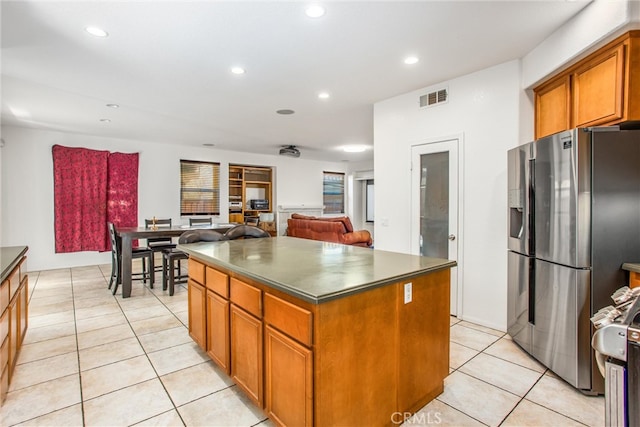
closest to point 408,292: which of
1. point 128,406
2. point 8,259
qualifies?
point 128,406

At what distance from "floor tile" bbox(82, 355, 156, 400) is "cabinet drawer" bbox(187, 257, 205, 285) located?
755mm

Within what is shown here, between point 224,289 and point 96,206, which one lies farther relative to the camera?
point 96,206

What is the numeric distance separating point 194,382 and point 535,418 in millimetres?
2231

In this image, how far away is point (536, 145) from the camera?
8.26ft

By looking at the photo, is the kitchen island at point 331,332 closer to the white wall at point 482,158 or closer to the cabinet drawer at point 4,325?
the cabinet drawer at point 4,325

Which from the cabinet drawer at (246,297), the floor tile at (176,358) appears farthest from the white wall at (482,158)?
the floor tile at (176,358)

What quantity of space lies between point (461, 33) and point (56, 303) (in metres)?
Answer: 5.49

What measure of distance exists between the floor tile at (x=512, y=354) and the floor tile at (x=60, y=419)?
3.02m

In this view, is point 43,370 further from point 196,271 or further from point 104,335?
point 196,271

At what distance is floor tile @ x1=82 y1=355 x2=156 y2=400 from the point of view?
221 centimetres

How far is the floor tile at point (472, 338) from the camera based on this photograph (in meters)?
2.87

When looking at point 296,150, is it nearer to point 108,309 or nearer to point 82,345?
point 108,309

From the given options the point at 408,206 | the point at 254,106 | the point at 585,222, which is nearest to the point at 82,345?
the point at 254,106

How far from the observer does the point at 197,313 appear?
2645mm
